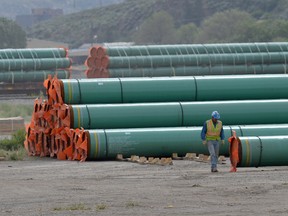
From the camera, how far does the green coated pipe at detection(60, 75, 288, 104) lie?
28281 millimetres

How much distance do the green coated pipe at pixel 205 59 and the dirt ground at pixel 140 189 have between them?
118 ft

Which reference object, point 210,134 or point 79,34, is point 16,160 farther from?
point 79,34

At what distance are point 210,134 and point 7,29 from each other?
97881 mm

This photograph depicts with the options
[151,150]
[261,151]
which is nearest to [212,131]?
[261,151]

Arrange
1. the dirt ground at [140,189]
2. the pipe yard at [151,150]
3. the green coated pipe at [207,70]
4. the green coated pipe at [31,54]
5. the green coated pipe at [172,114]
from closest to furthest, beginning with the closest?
the dirt ground at [140,189], the pipe yard at [151,150], the green coated pipe at [172,114], the green coated pipe at [207,70], the green coated pipe at [31,54]

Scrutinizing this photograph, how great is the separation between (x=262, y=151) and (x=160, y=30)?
118 meters

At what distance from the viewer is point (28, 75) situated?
6116cm

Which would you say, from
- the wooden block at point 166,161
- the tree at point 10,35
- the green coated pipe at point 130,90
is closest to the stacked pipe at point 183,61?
the green coated pipe at point 130,90

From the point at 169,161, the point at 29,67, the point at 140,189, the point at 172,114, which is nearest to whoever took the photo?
the point at 140,189

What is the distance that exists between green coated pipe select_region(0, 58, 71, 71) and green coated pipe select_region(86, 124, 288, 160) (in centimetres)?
3440

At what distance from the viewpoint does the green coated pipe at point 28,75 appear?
6084 cm

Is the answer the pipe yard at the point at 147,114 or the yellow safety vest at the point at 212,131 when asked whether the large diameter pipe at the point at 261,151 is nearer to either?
the yellow safety vest at the point at 212,131

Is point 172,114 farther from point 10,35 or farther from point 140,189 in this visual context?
point 10,35

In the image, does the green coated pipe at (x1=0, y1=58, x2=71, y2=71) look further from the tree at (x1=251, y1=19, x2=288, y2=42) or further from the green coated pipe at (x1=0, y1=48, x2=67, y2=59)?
the tree at (x1=251, y1=19, x2=288, y2=42)
